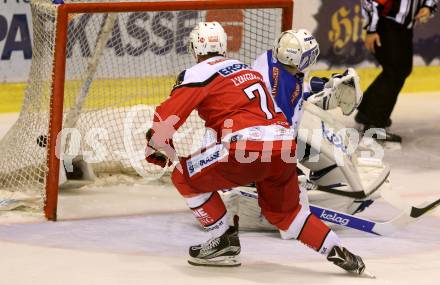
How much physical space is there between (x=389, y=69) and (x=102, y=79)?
2.07 meters

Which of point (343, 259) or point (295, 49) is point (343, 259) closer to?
point (343, 259)

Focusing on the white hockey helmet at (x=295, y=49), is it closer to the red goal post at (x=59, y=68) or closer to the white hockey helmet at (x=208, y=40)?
the white hockey helmet at (x=208, y=40)

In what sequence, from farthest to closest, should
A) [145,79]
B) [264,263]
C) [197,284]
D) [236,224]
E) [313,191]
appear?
[145,79]
[313,191]
[236,224]
[264,263]
[197,284]

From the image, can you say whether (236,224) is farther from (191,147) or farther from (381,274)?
(191,147)

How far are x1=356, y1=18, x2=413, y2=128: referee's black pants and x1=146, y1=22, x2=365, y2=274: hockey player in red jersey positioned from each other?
2.97m

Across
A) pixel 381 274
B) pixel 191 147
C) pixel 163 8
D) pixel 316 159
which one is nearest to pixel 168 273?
pixel 381 274

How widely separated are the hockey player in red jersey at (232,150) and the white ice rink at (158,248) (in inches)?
7.0

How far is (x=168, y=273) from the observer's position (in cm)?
447

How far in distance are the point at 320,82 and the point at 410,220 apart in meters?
0.79

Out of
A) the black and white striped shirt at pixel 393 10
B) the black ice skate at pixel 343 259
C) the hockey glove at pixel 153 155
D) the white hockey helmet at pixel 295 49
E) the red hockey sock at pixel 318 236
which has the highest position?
Result: the white hockey helmet at pixel 295 49

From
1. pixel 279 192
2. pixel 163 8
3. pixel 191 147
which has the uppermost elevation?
pixel 163 8

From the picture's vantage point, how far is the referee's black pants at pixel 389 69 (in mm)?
7387

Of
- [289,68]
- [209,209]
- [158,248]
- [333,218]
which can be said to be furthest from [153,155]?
[333,218]

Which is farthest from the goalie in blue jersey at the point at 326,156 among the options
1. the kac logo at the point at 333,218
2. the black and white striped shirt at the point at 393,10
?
the black and white striped shirt at the point at 393,10
